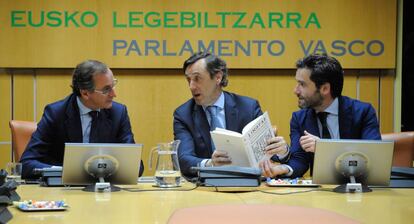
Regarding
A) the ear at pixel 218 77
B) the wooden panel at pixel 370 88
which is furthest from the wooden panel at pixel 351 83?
the ear at pixel 218 77

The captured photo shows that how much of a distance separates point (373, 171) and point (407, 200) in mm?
325

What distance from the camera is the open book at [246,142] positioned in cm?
333

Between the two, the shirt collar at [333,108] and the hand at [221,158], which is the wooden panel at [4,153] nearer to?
the hand at [221,158]

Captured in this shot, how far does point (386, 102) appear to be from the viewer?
5.39 metres

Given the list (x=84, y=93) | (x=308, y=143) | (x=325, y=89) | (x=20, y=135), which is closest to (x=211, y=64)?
(x=325, y=89)

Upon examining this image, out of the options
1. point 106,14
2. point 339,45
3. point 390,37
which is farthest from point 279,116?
point 106,14

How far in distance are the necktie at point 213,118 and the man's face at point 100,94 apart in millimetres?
690

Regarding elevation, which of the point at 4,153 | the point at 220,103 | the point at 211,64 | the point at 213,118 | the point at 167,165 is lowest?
the point at 4,153

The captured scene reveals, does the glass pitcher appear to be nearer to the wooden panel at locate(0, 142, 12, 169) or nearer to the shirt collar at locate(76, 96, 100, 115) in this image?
the shirt collar at locate(76, 96, 100, 115)

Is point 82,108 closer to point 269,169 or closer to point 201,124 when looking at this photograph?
point 201,124

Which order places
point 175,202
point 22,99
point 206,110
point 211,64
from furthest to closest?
1. point 22,99
2. point 211,64
3. point 206,110
4. point 175,202

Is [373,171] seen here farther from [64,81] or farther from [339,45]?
[64,81]

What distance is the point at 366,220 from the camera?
2203 millimetres

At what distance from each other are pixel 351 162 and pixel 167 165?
921mm
